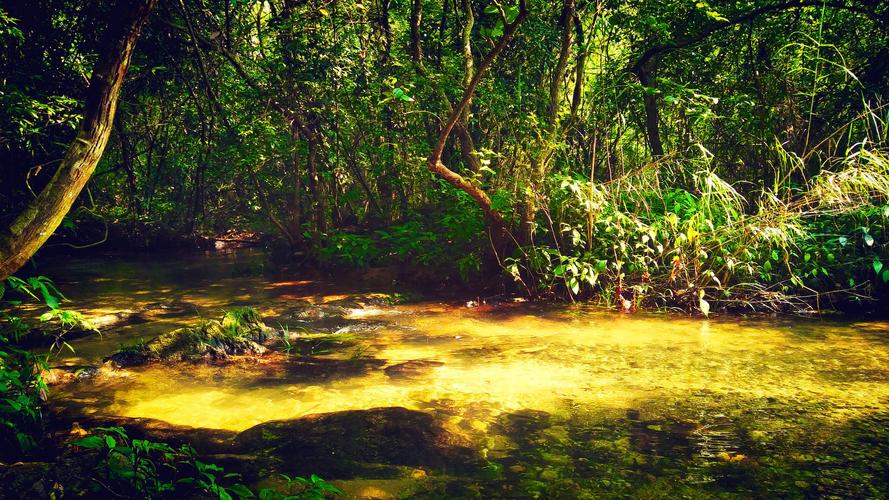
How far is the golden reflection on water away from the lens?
356cm

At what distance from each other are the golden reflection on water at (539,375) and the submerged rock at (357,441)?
0.56ft

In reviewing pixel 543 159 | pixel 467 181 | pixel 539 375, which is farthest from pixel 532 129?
pixel 539 375

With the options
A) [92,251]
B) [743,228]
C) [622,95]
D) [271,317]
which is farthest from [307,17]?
[92,251]

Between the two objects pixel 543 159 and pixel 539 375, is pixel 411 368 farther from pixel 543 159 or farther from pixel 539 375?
pixel 543 159

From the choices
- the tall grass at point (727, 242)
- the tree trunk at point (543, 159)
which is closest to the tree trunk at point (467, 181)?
the tree trunk at point (543, 159)

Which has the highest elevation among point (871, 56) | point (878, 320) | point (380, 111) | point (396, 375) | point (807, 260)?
point (871, 56)

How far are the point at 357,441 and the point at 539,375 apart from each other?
1595 millimetres

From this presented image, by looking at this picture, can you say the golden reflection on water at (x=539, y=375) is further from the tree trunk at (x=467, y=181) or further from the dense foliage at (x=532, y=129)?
the tree trunk at (x=467, y=181)

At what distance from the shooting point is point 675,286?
248 inches

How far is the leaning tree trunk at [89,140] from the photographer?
300cm

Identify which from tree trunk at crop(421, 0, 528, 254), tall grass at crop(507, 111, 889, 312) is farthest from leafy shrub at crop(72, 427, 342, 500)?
tall grass at crop(507, 111, 889, 312)

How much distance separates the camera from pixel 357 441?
3.04m

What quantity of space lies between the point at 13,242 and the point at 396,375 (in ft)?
8.06

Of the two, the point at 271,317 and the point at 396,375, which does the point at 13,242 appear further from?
the point at 271,317
